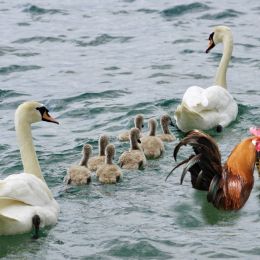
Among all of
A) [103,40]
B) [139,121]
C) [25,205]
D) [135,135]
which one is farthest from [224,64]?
[25,205]

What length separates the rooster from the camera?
38.0 ft

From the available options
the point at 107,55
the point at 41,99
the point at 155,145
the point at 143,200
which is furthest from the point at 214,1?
the point at 143,200

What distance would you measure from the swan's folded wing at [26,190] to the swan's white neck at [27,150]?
2.00ft

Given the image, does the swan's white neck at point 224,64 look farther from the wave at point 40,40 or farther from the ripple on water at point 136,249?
the ripple on water at point 136,249

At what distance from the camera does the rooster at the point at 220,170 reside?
38.0ft

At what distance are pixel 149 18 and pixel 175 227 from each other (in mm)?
11030

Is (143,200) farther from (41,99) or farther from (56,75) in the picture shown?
(56,75)

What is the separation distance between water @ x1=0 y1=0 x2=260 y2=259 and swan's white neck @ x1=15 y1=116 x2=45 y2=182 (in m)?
0.44

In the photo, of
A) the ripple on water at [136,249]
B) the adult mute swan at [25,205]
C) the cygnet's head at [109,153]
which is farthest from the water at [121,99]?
the cygnet's head at [109,153]

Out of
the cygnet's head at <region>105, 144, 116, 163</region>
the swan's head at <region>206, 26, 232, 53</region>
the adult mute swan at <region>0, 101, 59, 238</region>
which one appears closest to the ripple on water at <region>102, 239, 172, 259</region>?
the adult mute swan at <region>0, 101, 59, 238</region>

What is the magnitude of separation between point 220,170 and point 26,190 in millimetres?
2196

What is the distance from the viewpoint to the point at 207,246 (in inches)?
410

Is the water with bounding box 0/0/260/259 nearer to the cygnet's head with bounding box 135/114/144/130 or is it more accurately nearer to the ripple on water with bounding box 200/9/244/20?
the ripple on water with bounding box 200/9/244/20

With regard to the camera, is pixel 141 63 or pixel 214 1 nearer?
pixel 141 63
